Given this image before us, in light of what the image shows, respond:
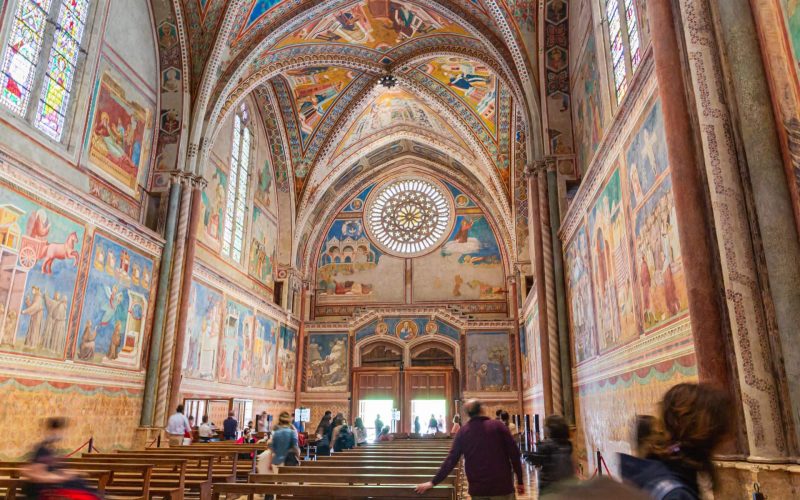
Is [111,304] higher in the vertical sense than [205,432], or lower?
higher

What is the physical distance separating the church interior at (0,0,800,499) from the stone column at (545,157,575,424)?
0.15 feet

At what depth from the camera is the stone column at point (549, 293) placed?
37.9 ft

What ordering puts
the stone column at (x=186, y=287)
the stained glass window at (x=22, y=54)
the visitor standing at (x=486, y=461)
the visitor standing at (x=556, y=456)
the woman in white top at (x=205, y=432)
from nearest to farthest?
the visitor standing at (x=556, y=456)
the visitor standing at (x=486, y=461)
the stained glass window at (x=22, y=54)
the stone column at (x=186, y=287)
the woman in white top at (x=205, y=432)

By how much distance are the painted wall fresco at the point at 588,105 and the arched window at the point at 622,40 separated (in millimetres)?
764

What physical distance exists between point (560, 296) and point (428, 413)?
12171 millimetres

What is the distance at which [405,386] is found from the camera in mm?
22734

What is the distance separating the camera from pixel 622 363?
25.1 ft

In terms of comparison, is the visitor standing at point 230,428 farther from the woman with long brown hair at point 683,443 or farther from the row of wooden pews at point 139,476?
the woman with long brown hair at point 683,443

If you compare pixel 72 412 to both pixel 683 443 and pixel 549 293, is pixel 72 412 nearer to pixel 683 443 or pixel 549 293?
pixel 549 293

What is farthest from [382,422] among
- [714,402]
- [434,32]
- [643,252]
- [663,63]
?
[714,402]

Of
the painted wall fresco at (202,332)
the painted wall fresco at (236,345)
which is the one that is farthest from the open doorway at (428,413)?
the painted wall fresco at (202,332)

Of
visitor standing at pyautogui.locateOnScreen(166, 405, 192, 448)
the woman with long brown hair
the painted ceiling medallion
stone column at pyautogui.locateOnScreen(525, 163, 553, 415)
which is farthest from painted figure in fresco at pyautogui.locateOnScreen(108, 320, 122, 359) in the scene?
the painted ceiling medallion

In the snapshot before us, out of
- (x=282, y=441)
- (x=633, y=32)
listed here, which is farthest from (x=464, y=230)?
(x=282, y=441)

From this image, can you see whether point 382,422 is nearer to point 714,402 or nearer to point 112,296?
point 112,296
